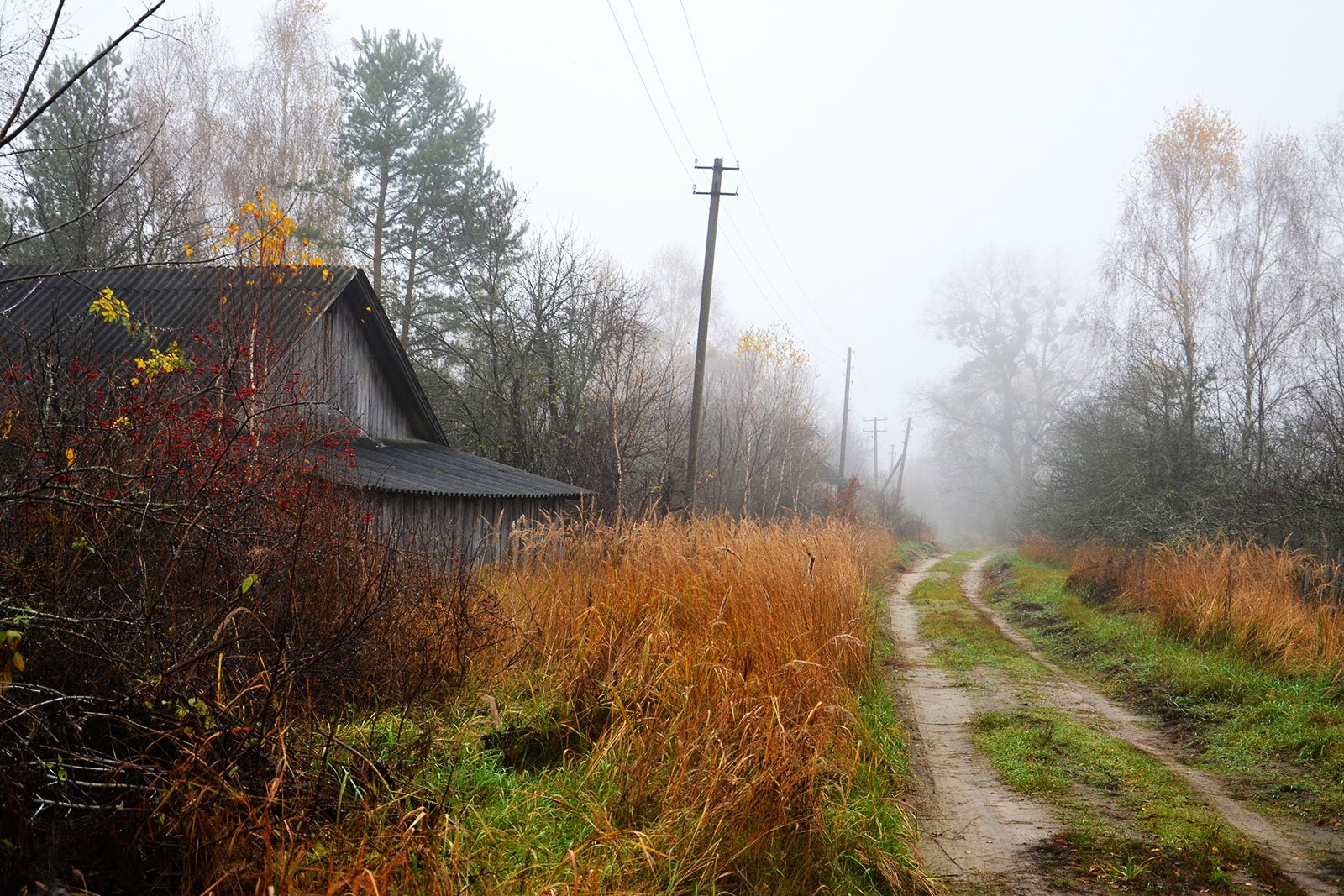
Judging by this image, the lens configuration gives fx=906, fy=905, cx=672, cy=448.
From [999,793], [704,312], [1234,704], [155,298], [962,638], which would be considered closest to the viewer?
[999,793]

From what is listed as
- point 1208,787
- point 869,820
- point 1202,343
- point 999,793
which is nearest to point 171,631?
point 869,820

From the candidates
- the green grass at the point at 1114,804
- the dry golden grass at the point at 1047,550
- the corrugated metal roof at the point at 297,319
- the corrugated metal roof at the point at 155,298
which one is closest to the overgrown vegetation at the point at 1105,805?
the green grass at the point at 1114,804

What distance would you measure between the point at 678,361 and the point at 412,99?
1647 centimetres

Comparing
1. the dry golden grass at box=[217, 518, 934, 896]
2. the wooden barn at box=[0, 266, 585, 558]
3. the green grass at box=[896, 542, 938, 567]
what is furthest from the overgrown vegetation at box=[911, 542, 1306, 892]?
the green grass at box=[896, 542, 938, 567]

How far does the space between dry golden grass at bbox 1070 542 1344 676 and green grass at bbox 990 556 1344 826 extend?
0.21 m

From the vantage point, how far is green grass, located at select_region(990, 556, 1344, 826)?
18.8 ft

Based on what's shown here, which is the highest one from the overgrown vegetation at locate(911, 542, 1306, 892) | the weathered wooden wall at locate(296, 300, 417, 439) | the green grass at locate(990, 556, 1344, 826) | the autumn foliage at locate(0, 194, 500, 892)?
the weathered wooden wall at locate(296, 300, 417, 439)

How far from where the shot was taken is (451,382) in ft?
74.5

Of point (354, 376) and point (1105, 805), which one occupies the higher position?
point (354, 376)

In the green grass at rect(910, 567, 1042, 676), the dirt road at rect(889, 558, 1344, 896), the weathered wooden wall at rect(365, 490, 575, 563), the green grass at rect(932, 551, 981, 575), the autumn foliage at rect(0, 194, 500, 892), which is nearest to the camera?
the autumn foliage at rect(0, 194, 500, 892)

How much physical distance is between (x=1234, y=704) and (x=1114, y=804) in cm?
322

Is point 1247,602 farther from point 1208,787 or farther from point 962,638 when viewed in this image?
point 1208,787

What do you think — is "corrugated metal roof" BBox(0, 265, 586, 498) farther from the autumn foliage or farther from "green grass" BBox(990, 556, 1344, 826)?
"green grass" BBox(990, 556, 1344, 826)

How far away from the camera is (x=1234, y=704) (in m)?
7.66
